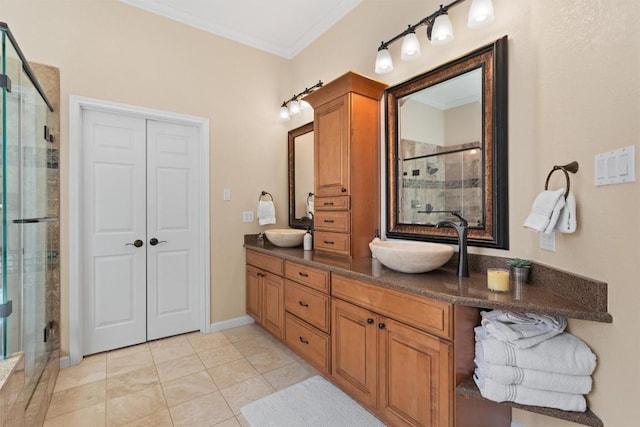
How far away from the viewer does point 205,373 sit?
88.9 inches

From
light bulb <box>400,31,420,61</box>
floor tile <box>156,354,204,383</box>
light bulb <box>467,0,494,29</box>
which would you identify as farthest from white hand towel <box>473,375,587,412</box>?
floor tile <box>156,354,204,383</box>

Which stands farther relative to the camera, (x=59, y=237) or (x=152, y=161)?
(x=152, y=161)

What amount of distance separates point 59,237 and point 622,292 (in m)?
3.37

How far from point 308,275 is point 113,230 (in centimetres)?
183

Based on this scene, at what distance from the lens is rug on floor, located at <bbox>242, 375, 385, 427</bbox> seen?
1722 mm

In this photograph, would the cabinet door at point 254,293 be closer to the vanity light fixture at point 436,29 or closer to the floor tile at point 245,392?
the floor tile at point 245,392

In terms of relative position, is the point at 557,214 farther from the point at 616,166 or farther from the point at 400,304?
the point at 400,304

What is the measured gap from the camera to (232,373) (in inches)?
88.8

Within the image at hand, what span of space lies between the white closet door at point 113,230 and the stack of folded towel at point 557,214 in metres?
2.98

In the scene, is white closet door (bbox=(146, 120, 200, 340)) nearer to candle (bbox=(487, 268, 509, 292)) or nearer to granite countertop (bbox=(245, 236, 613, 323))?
granite countertop (bbox=(245, 236, 613, 323))

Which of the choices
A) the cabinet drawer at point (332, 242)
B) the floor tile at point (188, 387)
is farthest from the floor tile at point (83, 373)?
the cabinet drawer at point (332, 242)

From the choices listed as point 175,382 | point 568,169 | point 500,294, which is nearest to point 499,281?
point 500,294

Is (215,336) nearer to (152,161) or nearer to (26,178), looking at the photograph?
(152,161)

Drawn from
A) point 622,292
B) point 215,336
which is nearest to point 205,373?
point 215,336
